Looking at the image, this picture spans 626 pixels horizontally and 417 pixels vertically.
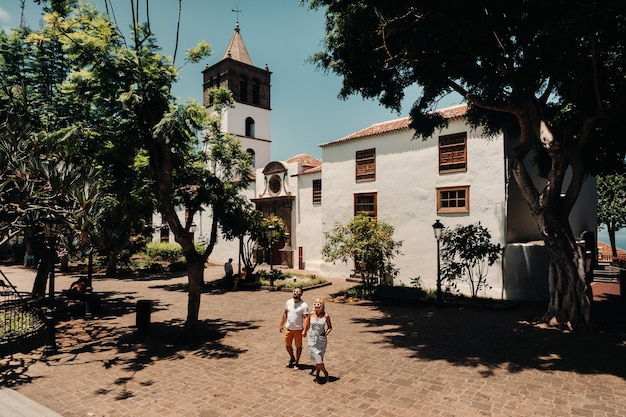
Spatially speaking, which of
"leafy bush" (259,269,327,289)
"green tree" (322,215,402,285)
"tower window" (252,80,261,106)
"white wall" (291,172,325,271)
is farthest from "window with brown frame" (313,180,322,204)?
"tower window" (252,80,261,106)

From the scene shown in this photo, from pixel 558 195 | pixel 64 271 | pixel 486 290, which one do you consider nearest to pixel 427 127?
pixel 558 195

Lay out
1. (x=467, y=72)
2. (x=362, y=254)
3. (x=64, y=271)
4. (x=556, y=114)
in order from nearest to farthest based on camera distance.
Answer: (x=467, y=72), (x=556, y=114), (x=362, y=254), (x=64, y=271)

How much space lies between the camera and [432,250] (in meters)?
18.7

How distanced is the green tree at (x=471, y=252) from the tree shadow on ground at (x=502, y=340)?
2349mm

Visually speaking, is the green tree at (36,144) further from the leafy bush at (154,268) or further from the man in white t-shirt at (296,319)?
the leafy bush at (154,268)

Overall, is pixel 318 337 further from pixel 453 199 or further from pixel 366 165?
pixel 366 165

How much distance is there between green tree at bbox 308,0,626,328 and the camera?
9.38 metres

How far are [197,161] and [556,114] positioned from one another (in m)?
13.0

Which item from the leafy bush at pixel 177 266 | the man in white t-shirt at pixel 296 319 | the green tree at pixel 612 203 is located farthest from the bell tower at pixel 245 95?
the green tree at pixel 612 203

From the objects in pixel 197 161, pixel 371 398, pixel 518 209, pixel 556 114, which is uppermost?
pixel 556 114

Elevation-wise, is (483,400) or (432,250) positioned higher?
(432,250)

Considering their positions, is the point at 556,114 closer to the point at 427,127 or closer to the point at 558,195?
the point at 558,195

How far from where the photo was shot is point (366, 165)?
21703 mm

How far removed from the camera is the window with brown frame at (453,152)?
59.1 ft
